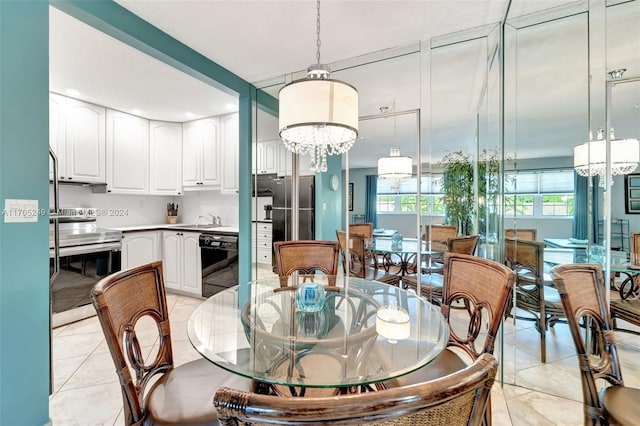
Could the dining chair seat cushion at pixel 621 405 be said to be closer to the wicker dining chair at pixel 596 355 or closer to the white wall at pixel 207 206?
the wicker dining chair at pixel 596 355

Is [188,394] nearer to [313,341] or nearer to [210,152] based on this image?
[313,341]

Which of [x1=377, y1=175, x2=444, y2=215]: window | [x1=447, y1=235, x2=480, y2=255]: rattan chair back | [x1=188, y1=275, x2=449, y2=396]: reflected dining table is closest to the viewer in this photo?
[x1=188, y1=275, x2=449, y2=396]: reflected dining table

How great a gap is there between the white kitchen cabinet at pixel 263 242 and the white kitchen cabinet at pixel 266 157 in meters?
0.73

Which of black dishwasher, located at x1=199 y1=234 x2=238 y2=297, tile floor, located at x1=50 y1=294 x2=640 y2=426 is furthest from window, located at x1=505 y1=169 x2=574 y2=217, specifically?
Result: black dishwasher, located at x1=199 y1=234 x2=238 y2=297

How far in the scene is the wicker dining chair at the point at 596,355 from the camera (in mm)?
995

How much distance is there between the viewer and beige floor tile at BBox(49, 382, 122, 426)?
5.15 ft

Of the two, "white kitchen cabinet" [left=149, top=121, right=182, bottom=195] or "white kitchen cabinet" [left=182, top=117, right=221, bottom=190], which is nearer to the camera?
"white kitchen cabinet" [left=182, top=117, right=221, bottom=190]

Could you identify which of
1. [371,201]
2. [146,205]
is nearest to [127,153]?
[146,205]

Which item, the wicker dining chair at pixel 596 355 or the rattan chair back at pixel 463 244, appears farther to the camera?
the rattan chair back at pixel 463 244

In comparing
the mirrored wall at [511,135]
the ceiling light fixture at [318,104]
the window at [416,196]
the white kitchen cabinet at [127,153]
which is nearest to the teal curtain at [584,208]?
the mirrored wall at [511,135]

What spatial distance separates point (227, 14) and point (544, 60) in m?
2.34

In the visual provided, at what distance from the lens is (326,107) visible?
4.74 ft

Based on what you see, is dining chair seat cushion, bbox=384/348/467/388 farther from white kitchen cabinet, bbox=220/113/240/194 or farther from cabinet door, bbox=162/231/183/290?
cabinet door, bbox=162/231/183/290

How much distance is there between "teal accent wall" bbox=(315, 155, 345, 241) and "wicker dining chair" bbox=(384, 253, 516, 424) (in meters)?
2.13
